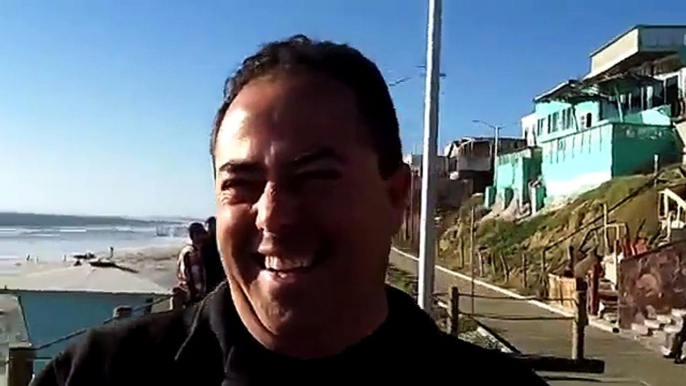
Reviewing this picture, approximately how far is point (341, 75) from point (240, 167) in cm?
21

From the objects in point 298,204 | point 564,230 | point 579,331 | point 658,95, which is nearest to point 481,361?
point 298,204

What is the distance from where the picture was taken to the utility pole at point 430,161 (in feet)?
36.7

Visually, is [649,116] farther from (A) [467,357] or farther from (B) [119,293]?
(A) [467,357]

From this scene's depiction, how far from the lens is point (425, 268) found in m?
11.2

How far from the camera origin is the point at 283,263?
1.52 m

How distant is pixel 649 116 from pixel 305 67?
41.0 meters

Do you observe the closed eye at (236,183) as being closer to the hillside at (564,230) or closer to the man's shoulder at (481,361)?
the man's shoulder at (481,361)

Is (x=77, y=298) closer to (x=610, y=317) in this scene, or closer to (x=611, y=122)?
(x=610, y=317)

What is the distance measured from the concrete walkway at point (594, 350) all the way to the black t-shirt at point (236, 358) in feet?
30.8

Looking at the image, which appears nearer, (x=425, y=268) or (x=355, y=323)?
(x=355, y=323)

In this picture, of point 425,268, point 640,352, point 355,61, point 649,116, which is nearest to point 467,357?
point 355,61

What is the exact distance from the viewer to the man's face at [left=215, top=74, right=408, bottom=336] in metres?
1.51

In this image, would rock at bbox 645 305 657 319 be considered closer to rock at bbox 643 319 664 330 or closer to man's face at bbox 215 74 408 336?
rock at bbox 643 319 664 330

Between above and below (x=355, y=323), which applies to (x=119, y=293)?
below
